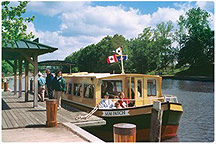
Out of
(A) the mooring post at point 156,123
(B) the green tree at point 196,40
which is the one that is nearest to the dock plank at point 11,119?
(A) the mooring post at point 156,123

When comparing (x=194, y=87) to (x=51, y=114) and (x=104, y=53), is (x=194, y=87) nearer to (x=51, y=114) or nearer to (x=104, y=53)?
(x=51, y=114)

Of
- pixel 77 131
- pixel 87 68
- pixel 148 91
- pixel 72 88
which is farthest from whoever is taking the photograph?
pixel 87 68

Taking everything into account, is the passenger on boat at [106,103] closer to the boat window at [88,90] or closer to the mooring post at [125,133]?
the boat window at [88,90]

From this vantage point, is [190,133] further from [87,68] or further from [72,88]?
[87,68]

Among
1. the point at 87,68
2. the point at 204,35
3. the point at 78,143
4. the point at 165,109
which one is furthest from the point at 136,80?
the point at 87,68

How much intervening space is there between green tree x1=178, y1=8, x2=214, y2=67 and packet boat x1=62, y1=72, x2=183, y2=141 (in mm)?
57856

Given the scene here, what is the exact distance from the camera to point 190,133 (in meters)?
16.5

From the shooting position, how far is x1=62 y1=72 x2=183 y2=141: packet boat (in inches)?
493

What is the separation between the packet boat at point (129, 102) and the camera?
1252cm

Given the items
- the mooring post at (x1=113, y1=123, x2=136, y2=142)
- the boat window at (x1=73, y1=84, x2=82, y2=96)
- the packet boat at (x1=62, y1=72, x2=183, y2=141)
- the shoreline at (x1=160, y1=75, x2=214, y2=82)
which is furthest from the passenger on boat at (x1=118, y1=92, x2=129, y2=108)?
the shoreline at (x1=160, y1=75, x2=214, y2=82)

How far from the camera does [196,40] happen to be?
69.9m

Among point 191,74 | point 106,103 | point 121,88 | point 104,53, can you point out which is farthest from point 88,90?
point 104,53

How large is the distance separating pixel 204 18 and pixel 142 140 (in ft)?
220

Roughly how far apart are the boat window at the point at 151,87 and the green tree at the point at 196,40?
2260 inches
